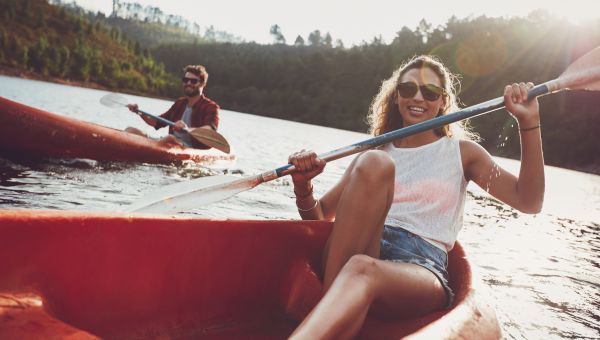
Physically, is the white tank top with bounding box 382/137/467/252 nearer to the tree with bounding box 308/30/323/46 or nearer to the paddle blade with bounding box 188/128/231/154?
the paddle blade with bounding box 188/128/231/154

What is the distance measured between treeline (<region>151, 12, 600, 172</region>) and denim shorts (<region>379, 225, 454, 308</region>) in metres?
43.9

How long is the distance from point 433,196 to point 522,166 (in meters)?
0.36

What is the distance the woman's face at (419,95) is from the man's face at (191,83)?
5422 mm

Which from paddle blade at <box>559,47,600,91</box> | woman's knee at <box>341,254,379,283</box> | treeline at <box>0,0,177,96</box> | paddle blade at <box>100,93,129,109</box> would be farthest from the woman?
treeline at <box>0,0,177,96</box>

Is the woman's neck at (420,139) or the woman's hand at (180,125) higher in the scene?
the woman's neck at (420,139)

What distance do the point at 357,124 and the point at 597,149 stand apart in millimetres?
28323

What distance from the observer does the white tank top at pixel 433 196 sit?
2.03 m

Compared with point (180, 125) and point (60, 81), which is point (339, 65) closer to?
point (60, 81)

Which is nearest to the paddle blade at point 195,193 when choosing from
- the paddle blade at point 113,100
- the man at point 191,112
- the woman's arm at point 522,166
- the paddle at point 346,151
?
the paddle at point 346,151

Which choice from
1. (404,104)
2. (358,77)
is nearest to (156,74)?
(358,77)

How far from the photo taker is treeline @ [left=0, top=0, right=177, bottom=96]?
5641cm

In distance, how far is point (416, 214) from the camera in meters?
2.04

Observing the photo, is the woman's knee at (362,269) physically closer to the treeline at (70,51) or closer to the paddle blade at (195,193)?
Result: the paddle blade at (195,193)

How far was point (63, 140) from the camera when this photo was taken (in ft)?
19.9
